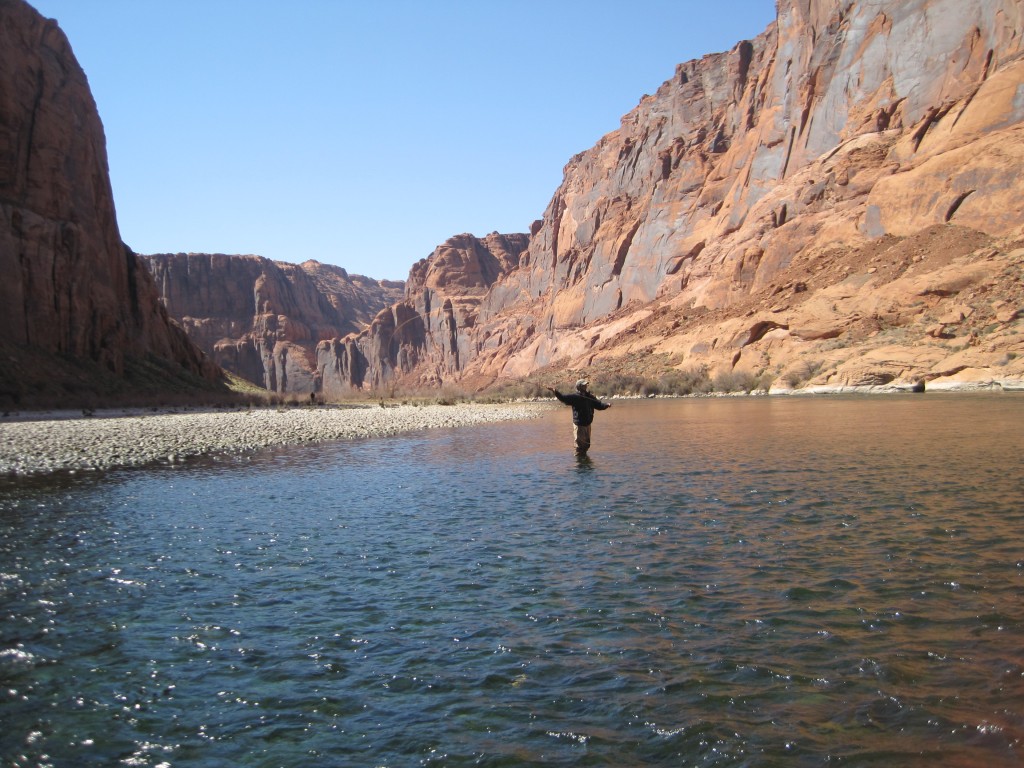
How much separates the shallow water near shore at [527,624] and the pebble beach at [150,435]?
6065 millimetres

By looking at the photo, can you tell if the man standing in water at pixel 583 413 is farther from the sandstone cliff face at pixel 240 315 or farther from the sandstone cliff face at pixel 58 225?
the sandstone cliff face at pixel 240 315

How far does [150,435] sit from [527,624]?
2254 centimetres

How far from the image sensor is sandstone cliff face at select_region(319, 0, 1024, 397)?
1797 inches

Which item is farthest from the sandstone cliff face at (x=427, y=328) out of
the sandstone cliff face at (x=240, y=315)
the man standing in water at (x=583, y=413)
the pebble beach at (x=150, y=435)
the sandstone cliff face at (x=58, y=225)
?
the man standing in water at (x=583, y=413)

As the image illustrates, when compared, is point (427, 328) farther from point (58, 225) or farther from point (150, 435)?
point (150, 435)

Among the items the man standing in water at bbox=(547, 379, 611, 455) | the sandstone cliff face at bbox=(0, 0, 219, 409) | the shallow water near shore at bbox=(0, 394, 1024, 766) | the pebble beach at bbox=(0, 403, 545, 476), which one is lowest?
the shallow water near shore at bbox=(0, 394, 1024, 766)

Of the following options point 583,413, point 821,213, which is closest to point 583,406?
point 583,413

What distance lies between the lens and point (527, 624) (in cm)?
665

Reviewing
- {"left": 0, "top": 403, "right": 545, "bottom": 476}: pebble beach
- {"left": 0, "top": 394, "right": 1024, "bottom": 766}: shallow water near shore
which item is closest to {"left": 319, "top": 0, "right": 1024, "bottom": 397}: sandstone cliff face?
{"left": 0, "top": 403, "right": 545, "bottom": 476}: pebble beach

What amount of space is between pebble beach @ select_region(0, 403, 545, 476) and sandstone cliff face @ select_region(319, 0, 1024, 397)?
1035 inches

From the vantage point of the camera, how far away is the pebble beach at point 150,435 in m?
19.2

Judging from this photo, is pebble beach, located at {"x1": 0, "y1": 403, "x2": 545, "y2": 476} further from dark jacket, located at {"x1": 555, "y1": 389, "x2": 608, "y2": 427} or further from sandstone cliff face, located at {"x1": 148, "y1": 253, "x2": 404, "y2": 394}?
sandstone cliff face, located at {"x1": 148, "y1": 253, "x2": 404, "y2": 394}

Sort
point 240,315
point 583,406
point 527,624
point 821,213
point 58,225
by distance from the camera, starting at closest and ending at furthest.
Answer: point 527,624
point 583,406
point 58,225
point 821,213
point 240,315

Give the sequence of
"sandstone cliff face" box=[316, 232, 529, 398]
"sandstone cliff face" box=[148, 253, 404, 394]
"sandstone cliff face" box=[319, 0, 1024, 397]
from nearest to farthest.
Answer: "sandstone cliff face" box=[319, 0, 1024, 397]
"sandstone cliff face" box=[316, 232, 529, 398]
"sandstone cliff face" box=[148, 253, 404, 394]
